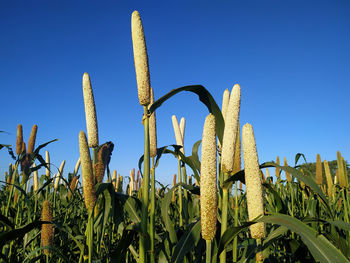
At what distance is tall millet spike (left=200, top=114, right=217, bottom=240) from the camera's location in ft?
4.69

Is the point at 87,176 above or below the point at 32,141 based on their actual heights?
below

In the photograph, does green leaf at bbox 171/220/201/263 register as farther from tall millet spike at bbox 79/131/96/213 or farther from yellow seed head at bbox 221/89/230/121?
yellow seed head at bbox 221/89/230/121

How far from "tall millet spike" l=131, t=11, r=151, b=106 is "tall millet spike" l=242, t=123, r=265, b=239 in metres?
0.71

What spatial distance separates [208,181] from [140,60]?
3.15ft

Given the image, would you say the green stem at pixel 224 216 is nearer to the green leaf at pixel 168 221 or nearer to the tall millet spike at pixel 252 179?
the tall millet spike at pixel 252 179

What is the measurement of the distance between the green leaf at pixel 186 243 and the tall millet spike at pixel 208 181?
14.3 inches

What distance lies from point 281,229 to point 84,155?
1.39 metres

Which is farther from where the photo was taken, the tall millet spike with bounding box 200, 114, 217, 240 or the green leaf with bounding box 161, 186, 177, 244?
the green leaf with bounding box 161, 186, 177, 244

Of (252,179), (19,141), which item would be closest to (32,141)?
(19,141)

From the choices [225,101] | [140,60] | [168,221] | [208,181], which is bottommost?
[168,221]

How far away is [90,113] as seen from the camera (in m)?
2.19

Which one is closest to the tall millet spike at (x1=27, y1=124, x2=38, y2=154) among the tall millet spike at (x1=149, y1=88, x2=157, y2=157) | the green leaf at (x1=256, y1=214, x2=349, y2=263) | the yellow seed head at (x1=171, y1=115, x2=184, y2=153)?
the yellow seed head at (x1=171, y1=115, x2=184, y2=153)

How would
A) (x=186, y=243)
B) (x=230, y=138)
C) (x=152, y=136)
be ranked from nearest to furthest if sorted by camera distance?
(x=230, y=138)
(x=186, y=243)
(x=152, y=136)

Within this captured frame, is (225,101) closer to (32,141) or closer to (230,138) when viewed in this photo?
(230,138)
